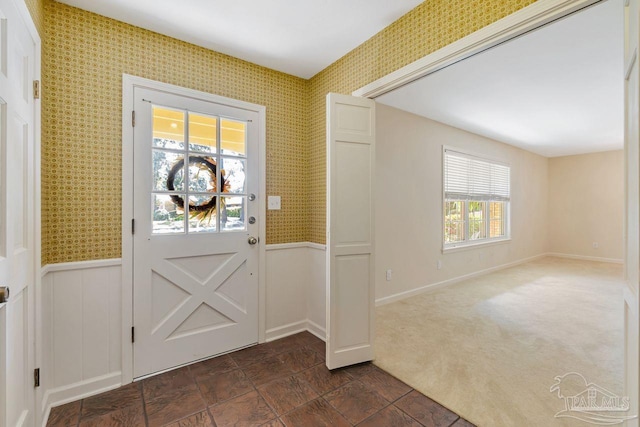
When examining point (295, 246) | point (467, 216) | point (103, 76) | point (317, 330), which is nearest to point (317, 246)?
point (295, 246)

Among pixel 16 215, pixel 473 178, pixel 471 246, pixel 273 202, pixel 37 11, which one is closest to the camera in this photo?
pixel 16 215

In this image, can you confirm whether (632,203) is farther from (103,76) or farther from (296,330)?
(103,76)

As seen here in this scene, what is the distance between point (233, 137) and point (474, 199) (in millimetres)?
4388

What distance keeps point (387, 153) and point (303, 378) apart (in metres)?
2.76

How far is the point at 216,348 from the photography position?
235 centimetres

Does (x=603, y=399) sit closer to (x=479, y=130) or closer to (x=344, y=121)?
(x=344, y=121)

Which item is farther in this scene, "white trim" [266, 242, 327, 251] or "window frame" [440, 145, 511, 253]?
"window frame" [440, 145, 511, 253]

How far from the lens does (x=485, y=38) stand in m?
1.49

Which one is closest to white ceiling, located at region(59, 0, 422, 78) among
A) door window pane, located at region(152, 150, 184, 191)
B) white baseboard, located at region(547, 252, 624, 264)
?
door window pane, located at region(152, 150, 184, 191)

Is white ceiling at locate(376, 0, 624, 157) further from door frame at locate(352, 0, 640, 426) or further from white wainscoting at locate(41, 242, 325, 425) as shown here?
white wainscoting at locate(41, 242, 325, 425)

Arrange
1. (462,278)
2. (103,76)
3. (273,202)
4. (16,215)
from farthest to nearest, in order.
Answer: (462,278)
(273,202)
(103,76)
(16,215)

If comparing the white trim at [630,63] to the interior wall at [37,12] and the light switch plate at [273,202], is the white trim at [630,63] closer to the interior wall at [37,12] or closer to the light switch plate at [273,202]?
the light switch plate at [273,202]

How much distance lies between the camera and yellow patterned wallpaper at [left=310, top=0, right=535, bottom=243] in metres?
1.56

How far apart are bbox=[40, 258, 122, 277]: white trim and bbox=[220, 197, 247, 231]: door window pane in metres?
0.78
